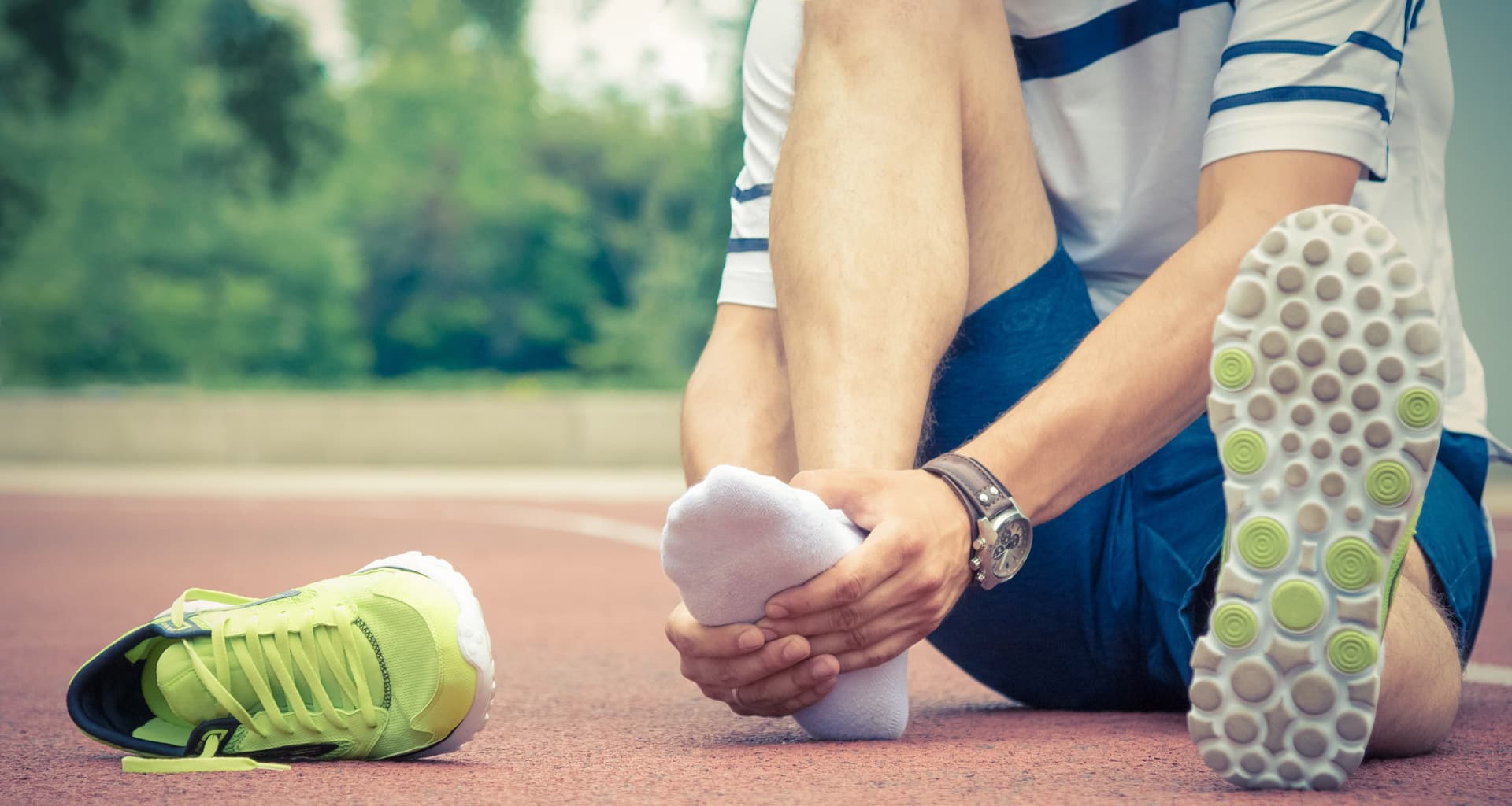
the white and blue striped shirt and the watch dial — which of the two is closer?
the watch dial

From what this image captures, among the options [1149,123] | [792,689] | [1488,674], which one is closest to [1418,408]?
[792,689]

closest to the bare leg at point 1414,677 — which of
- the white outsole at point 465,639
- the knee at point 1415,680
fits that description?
the knee at point 1415,680

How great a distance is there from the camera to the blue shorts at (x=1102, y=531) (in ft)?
5.32

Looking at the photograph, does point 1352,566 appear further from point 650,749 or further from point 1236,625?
point 650,749

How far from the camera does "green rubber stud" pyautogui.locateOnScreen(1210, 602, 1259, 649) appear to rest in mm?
1131

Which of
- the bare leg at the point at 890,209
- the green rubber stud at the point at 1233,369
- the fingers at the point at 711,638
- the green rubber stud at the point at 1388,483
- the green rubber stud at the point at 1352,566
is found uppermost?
the bare leg at the point at 890,209

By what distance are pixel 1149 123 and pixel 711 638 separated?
2.89 feet

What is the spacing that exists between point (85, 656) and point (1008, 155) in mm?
2151

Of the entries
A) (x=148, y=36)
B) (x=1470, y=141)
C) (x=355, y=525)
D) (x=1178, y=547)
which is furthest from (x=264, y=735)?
(x=148, y=36)

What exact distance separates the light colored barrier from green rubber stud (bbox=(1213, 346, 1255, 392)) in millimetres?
13086

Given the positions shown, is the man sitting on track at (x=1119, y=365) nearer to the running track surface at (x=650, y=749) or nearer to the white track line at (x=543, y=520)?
the running track surface at (x=650, y=749)

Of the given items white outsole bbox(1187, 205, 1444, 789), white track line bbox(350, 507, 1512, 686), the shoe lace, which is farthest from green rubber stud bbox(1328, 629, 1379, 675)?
white track line bbox(350, 507, 1512, 686)

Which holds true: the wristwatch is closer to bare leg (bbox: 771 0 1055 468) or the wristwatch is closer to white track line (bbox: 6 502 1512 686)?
bare leg (bbox: 771 0 1055 468)

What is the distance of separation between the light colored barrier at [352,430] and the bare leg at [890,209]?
1262 cm
